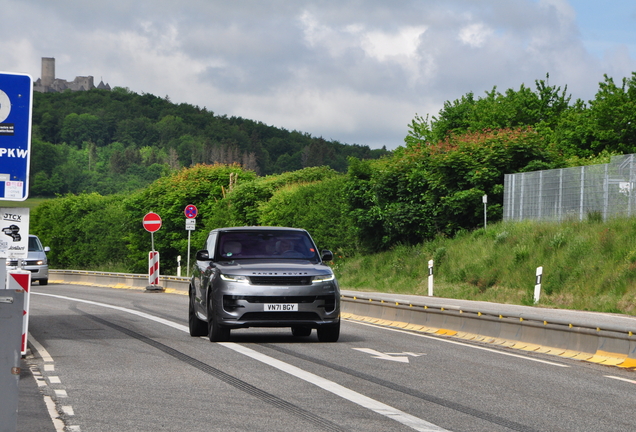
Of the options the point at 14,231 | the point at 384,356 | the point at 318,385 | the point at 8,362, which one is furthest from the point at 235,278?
the point at 8,362

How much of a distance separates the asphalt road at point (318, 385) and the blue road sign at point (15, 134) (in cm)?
229

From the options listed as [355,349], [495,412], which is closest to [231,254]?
[355,349]

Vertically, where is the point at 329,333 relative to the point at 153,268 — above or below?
above

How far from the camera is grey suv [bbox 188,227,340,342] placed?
14.6 meters

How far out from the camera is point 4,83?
44.9 feet

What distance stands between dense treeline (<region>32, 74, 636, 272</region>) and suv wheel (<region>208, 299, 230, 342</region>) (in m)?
27.9

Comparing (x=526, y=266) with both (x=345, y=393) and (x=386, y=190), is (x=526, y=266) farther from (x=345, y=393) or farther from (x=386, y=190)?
(x=345, y=393)

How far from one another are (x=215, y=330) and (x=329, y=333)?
1.74 metres

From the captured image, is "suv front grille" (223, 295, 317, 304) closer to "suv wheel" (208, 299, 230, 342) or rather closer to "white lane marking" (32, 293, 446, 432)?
"suv wheel" (208, 299, 230, 342)

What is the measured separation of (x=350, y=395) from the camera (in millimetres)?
9500

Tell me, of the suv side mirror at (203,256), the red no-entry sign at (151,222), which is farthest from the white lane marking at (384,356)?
the red no-entry sign at (151,222)

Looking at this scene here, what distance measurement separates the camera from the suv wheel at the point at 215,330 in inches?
584

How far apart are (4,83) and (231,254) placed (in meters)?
4.26

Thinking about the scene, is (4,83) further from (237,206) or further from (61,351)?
(237,206)
